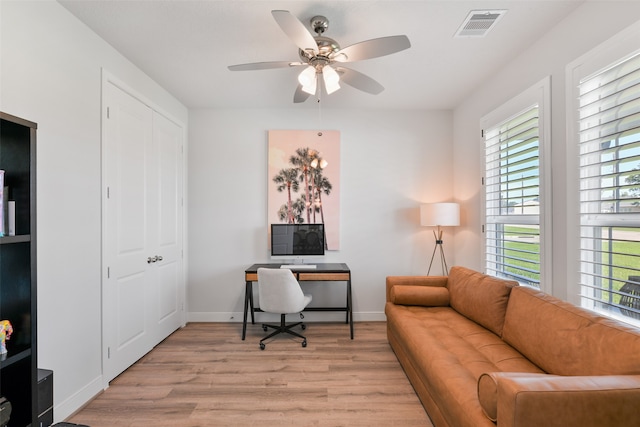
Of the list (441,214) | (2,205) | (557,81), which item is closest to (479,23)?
(557,81)

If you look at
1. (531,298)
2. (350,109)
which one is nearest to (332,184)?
(350,109)

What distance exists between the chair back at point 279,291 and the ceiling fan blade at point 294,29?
200cm

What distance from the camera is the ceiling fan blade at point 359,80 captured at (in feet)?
7.69

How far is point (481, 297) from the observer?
8.28 feet

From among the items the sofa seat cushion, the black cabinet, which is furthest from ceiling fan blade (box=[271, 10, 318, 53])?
the sofa seat cushion

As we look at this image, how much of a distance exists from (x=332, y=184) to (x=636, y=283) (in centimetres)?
290

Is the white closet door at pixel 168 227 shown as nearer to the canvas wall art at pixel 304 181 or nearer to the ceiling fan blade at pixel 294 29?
the canvas wall art at pixel 304 181

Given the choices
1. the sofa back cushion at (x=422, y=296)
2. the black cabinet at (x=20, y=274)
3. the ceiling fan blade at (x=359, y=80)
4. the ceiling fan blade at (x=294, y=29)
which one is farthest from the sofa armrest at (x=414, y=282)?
the black cabinet at (x=20, y=274)

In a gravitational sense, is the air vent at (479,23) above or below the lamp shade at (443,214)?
above

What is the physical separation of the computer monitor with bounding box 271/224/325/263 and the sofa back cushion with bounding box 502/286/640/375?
2.16 meters

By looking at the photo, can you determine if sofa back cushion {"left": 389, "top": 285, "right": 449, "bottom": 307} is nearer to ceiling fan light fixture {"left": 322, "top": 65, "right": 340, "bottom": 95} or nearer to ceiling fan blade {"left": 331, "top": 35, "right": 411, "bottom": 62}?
ceiling fan light fixture {"left": 322, "top": 65, "right": 340, "bottom": 95}

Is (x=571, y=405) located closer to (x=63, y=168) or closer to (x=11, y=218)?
(x=11, y=218)

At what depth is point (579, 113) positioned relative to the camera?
2088 millimetres

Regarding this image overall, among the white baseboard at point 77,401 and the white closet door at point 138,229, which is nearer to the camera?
the white baseboard at point 77,401
